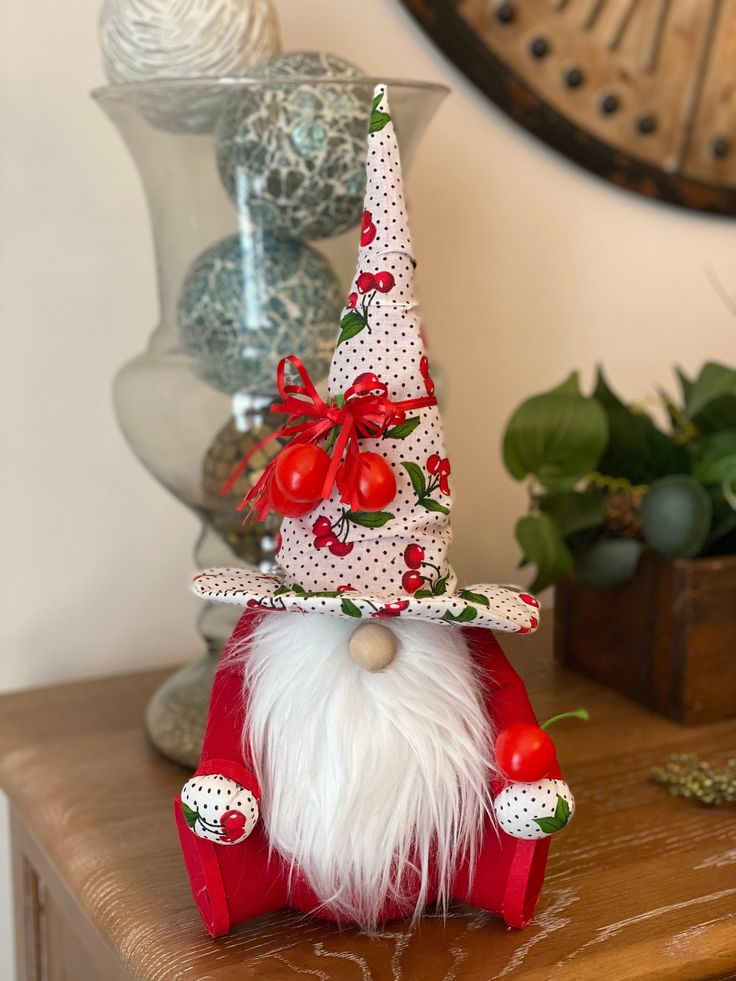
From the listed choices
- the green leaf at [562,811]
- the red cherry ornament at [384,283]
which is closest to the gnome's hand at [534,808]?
the green leaf at [562,811]

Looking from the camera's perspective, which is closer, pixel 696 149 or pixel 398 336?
pixel 398 336

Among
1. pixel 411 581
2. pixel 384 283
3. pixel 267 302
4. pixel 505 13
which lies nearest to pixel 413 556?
pixel 411 581

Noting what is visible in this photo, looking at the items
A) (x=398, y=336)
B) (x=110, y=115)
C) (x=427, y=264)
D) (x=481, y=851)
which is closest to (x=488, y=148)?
(x=427, y=264)

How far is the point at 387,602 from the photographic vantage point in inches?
16.1

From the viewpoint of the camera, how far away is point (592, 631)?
772 millimetres

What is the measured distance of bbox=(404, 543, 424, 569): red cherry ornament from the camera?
435mm

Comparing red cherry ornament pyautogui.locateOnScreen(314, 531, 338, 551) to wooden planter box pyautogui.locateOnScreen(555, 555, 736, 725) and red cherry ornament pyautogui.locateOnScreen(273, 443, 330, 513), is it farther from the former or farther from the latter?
wooden planter box pyautogui.locateOnScreen(555, 555, 736, 725)

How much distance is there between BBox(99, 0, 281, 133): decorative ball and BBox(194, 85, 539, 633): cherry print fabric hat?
0.18m

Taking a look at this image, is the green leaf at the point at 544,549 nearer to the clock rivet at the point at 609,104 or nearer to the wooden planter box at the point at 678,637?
the wooden planter box at the point at 678,637

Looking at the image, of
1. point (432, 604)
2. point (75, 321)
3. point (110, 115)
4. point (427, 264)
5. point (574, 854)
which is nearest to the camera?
point (432, 604)

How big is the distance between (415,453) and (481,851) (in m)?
0.17

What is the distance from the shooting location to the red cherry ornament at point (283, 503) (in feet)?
1.40

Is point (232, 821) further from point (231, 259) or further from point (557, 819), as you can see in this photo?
point (231, 259)

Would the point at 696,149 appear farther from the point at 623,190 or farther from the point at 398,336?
the point at 398,336
